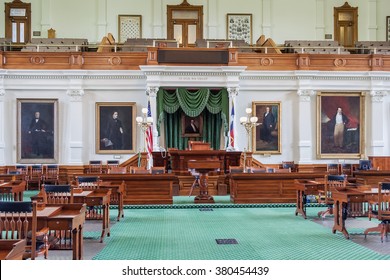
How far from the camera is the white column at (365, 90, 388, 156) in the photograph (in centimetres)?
2380

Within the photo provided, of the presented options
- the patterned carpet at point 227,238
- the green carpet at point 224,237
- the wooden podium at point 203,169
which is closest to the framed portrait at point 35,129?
the wooden podium at point 203,169

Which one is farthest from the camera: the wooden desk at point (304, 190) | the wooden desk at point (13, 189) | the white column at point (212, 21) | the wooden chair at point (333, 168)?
the white column at point (212, 21)

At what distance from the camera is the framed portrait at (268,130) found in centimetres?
2386

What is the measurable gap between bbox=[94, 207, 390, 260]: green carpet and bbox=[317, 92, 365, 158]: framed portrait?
32.1 ft

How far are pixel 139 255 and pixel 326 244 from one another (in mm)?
3324

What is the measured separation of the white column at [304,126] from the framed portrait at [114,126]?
7.09 metres

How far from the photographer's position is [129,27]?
28531 mm

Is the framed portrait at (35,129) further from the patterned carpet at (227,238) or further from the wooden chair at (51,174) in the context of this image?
the patterned carpet at (227,238)

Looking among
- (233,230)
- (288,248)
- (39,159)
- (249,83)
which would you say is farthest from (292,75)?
(288,248)

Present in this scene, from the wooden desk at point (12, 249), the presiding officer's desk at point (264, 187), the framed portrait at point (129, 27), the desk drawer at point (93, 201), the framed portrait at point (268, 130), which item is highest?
the framed portrait at point (129, 27)

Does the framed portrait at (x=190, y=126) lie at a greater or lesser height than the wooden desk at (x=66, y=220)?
greater

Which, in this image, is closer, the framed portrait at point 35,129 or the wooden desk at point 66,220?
the wooden desk at point 66,220

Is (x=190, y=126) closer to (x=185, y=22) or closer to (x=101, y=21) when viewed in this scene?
(x=185, y=22)

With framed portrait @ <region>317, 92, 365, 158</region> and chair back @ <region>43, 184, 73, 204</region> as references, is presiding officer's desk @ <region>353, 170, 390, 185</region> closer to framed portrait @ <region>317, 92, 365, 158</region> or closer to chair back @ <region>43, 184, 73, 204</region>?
framed portrait @ <region>317, 92, 365, 158</region>
